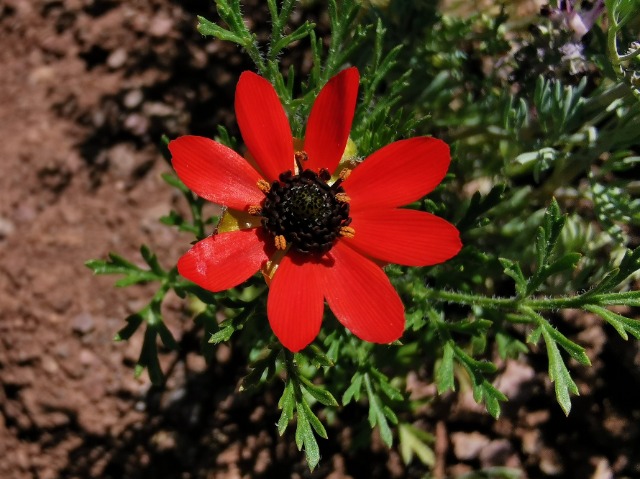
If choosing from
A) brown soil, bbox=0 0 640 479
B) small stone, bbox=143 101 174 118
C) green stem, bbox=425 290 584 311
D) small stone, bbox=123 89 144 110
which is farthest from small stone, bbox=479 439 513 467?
small stone, bbox=123 89 144 110

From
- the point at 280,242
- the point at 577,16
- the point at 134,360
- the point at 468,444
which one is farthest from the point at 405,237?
the point at 134,360

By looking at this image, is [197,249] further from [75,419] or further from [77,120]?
[77,120]

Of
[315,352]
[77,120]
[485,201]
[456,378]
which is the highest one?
[485,201]

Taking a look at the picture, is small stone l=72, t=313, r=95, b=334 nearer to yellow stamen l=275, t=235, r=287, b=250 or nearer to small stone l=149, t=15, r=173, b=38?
small stone l=149, t=15, r=173, b=38

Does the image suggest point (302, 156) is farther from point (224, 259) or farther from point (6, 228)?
point (6, 228)

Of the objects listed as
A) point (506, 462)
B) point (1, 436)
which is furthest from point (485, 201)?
point (1, 436)
